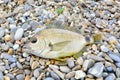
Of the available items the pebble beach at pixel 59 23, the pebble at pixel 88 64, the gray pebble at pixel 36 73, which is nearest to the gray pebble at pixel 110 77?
the pebble beach at pixel 59 23

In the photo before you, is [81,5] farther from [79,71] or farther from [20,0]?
[79,71]

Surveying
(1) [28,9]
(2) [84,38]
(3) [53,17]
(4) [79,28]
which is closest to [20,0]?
(1) [28,9]

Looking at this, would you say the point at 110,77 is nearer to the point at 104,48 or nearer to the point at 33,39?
the point at 104,48

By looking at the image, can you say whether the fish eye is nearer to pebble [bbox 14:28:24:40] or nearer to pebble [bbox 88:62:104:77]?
pebble [bbox 14:28:24:40]

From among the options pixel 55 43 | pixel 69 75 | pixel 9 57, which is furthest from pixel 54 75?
pixel 9 57

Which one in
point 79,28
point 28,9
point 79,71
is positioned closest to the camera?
point 79,71

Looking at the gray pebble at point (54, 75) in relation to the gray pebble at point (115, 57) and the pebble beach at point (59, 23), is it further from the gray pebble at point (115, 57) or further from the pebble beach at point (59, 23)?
the gray pebble at point (115, 57)

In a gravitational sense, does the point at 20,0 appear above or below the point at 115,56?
above
